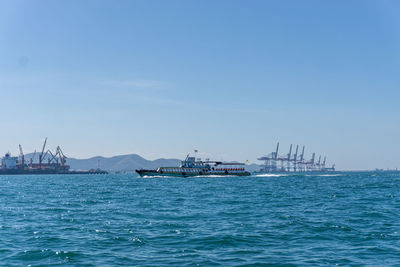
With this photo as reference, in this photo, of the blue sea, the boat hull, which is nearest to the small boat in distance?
the boat hull

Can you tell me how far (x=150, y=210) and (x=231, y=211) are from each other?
27.5ft

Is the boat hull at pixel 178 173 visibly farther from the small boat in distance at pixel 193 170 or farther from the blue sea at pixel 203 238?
the blue sea at pixel 203 238

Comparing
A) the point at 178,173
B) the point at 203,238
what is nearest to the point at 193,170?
the point at 178,173

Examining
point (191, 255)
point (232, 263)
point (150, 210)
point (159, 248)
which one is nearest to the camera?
point (232, 263)

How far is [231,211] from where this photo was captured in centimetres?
3809

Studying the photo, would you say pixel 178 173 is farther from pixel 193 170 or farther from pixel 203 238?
pixel 203 238

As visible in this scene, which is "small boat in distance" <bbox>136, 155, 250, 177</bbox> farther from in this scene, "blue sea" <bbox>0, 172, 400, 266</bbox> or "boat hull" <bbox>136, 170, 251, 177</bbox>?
"blue sea" <bbox>0, 172, 400, 266</bbox>

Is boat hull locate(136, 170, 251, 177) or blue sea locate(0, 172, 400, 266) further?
boat hull locate(136, 170, 251, 177)

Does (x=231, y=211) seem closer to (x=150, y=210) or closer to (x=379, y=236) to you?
(x=150, y=210)

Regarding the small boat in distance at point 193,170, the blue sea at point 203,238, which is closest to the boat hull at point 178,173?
the small boat in distance at point 193,170

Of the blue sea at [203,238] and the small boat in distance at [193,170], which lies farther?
the small boat in distance at [193,170]

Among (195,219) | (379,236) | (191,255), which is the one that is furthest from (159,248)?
(379,236)

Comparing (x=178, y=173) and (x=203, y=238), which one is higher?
(x=203, y=238)

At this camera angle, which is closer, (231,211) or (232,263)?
(232,263)
